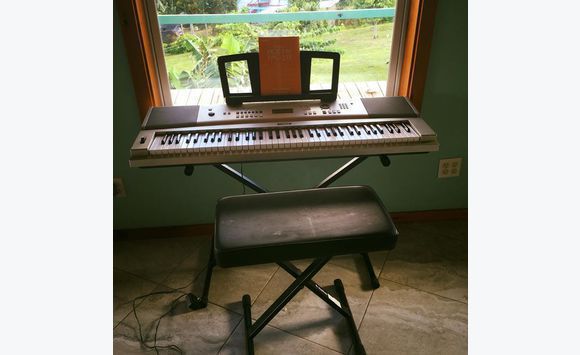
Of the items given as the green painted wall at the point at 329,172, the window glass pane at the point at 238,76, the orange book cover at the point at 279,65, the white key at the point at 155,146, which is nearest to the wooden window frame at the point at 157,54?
the green painted wall at the point at 329,172

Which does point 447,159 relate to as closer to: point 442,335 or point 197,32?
point 442,335

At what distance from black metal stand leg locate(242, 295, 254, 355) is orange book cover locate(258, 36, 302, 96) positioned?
3.00 feet

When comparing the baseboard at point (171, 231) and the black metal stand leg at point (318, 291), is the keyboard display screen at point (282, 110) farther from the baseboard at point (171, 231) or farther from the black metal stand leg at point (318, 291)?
the baseboard at point (171, 231)

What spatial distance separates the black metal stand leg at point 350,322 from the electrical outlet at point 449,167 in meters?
0.88

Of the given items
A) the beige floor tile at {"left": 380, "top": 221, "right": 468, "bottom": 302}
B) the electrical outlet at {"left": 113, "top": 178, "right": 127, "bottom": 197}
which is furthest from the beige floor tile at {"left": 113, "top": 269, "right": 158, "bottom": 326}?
the beige floor tile at {"left": 380, "top": 221, "right": 468, "bottom": 302}

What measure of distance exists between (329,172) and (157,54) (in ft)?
3.41

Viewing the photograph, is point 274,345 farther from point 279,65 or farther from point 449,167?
point 449,167

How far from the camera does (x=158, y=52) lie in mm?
1835

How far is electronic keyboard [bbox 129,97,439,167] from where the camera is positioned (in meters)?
1.43

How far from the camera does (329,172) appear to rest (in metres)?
2.12

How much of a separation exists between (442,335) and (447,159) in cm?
94

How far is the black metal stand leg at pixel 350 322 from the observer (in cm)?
155

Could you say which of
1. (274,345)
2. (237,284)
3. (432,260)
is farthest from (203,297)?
(432,260)

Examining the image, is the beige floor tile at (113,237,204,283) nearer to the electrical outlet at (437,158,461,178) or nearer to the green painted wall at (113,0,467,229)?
the green painted wall at (113,0,467,229)
